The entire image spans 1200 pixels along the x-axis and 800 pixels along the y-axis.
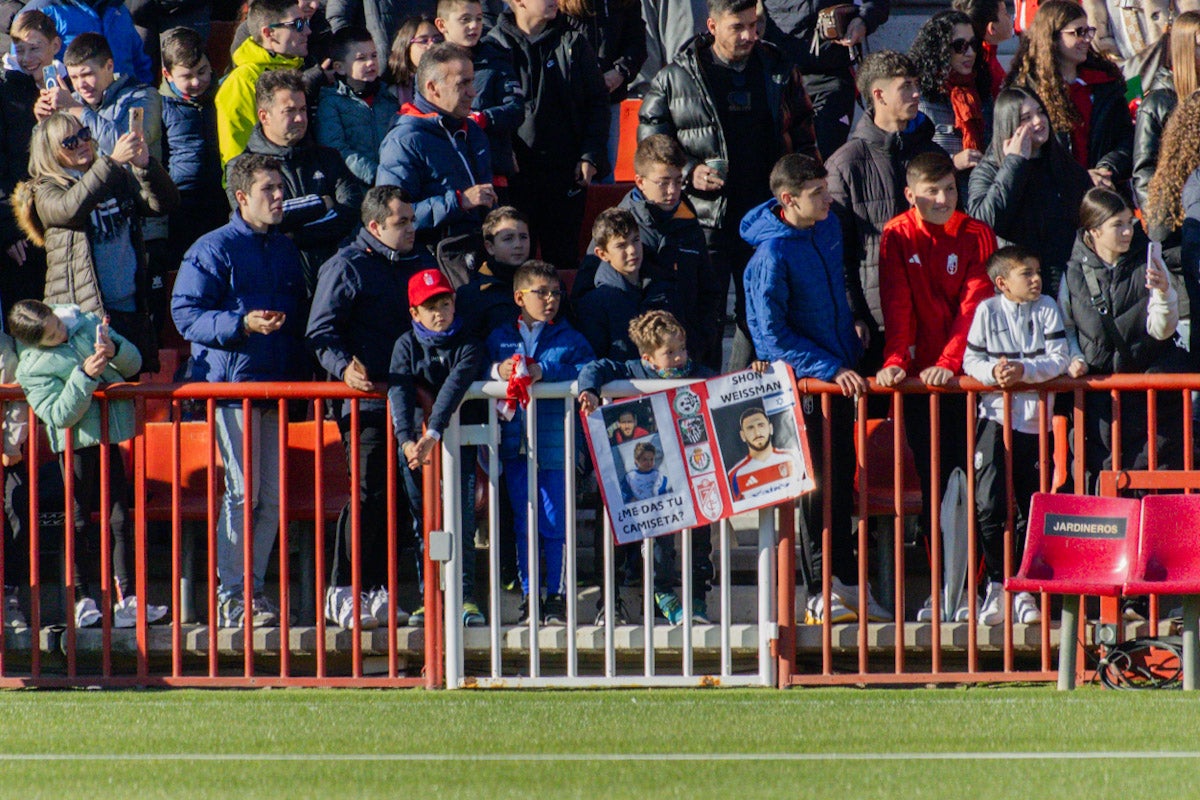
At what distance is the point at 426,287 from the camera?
854 cm

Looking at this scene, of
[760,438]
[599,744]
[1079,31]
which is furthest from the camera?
[1079,31]

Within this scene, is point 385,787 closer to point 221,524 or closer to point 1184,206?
point 221,524

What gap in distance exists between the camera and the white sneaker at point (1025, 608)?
28.6 feet

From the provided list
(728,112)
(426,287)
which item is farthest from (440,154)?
(426,287)

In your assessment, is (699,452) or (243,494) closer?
(699,452)

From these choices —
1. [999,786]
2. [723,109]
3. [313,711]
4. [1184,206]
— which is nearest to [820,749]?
[999,786]

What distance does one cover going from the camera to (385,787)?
5961 millimetres

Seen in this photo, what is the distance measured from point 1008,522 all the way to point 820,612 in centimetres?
94

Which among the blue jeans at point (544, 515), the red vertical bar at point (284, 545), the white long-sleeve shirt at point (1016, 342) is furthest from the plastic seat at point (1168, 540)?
the red vertical bar at point (284, 545)

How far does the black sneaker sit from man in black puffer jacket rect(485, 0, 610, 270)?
3328mm

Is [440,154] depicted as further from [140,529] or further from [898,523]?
[898,523]

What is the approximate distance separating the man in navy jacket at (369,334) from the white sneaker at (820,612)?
1820 millimetres

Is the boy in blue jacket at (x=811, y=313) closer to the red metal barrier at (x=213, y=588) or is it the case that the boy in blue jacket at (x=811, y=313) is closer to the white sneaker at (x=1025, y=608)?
the white sneaker at (x=1025, y=608)

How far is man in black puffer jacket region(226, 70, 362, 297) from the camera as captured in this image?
10234mm
